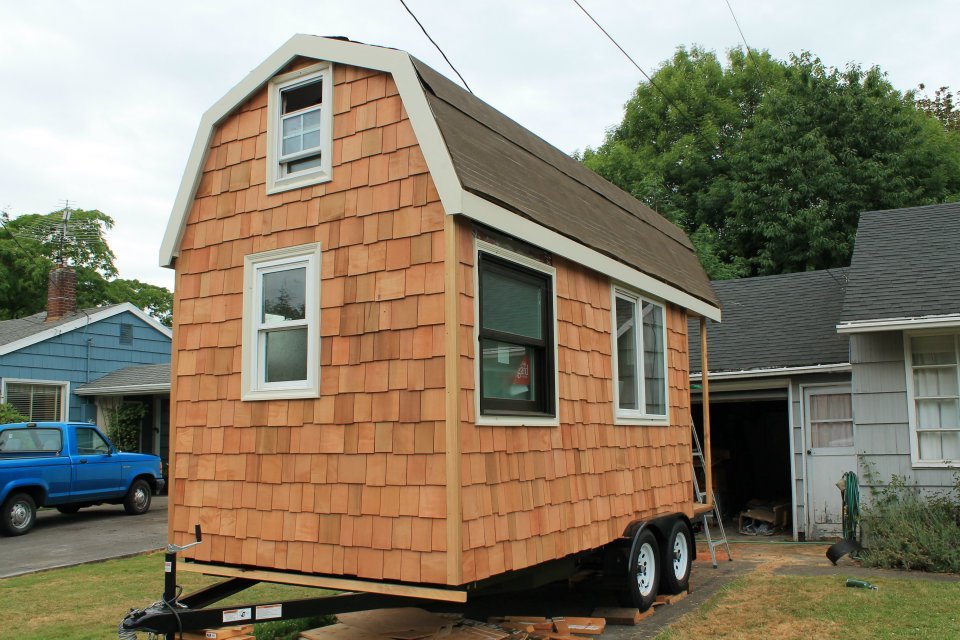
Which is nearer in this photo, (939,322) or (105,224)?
(939,322)

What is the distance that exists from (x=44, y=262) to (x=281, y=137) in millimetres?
32925

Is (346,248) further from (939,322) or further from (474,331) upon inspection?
(939,322)

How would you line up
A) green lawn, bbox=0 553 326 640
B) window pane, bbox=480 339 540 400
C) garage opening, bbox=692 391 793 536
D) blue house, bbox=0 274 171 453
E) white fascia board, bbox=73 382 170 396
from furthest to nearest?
blue house, bbox=0 274 171 453 → white fascia board, bbox=73 382 170 396 → garage opening, bbox=692 391 793 536 → green lawn, bbox=0 553 326 640 → window pane, bbox=480 339 540 400

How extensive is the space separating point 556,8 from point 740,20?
3928 millimetres

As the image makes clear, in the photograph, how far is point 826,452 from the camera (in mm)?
12195

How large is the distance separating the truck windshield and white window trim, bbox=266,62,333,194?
9.17m

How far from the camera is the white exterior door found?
1205cm

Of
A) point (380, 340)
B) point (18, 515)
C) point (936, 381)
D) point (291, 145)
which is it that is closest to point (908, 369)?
point (936, 381)

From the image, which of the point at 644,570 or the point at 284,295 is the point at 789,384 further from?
the point at 284,295

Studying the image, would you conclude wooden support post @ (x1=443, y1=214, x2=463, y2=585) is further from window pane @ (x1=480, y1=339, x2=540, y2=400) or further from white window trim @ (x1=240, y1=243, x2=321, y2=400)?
white window trim @ (x1=240, y1=243, x2=321, y2=400)

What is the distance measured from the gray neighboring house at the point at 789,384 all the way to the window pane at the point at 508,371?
23.4 ft

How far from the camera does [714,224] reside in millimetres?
25406

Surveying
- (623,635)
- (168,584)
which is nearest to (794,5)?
(623,635)

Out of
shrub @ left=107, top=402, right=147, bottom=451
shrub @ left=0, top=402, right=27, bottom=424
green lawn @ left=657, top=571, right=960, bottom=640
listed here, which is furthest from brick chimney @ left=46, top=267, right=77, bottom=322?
green lawn @ left=657, top=571, right=960, bottom=640
